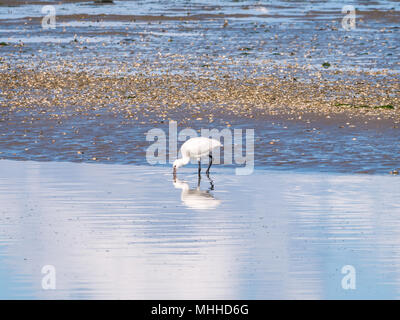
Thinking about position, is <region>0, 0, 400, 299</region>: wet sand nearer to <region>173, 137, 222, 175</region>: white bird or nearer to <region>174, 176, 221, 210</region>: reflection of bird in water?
<region>174, 176, 221, 210</region>: reflection of bird in water

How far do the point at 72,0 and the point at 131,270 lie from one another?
2180 inches

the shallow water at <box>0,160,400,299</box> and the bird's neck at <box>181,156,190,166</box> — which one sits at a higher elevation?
the bird's neck at <box>181,156,190,166</box>

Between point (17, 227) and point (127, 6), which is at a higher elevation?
point (127, 6)

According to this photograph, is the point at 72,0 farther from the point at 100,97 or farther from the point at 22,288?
the point at 22,288

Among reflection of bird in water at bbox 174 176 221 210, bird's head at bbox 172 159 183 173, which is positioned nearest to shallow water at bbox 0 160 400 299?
reflection of bird in water at bbox 174 176 221 210

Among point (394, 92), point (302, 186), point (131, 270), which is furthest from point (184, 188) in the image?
point (394, 92)

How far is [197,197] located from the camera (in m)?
13.2

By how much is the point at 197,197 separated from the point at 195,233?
2.23 m

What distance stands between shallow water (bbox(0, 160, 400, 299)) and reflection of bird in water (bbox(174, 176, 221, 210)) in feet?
0.10

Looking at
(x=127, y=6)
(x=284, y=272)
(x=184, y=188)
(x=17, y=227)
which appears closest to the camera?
(x=284, y=272)

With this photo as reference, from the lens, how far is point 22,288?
29.3 feet

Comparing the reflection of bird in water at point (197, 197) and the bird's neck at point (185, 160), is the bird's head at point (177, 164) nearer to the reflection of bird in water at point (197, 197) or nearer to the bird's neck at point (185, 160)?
the bird's neck at point (185, 160)

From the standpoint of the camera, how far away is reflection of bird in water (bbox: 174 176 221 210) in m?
12.7
